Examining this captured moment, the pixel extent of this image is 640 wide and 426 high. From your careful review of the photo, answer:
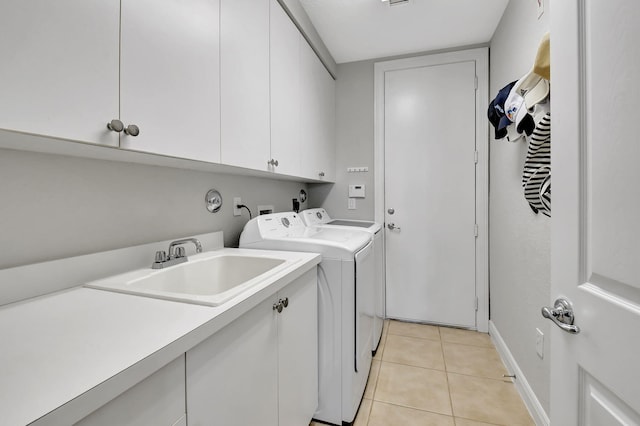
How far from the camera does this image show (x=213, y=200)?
1541mm

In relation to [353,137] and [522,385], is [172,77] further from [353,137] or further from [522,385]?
[522,385]

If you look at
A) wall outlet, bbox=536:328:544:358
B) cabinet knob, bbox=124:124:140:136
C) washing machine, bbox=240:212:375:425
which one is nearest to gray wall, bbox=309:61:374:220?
washing machine, bbox=240:212:375:425

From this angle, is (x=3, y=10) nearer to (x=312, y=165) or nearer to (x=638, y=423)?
(x=638, y=423)

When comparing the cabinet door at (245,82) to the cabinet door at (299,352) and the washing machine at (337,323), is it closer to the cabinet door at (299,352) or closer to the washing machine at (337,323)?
the washing machine at (337,323)

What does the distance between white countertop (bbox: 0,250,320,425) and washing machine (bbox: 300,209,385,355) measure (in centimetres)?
138

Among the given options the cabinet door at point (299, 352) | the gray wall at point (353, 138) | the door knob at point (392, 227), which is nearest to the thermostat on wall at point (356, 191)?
the gray wall at point (353, 138)

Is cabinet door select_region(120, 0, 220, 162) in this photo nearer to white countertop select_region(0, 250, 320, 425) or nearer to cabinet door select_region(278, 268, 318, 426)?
white countertop select_region(0, 250, 320, 425)

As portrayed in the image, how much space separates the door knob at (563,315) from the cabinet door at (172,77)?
1203 mm

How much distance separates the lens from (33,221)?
2.68 ft

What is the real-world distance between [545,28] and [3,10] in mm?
1976

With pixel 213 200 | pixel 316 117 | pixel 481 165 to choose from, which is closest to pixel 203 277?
pixel 213 200

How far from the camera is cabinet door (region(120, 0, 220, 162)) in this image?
77 cm

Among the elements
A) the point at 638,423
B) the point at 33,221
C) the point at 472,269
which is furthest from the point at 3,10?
the point at 472,269

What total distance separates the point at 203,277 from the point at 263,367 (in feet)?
1.74
